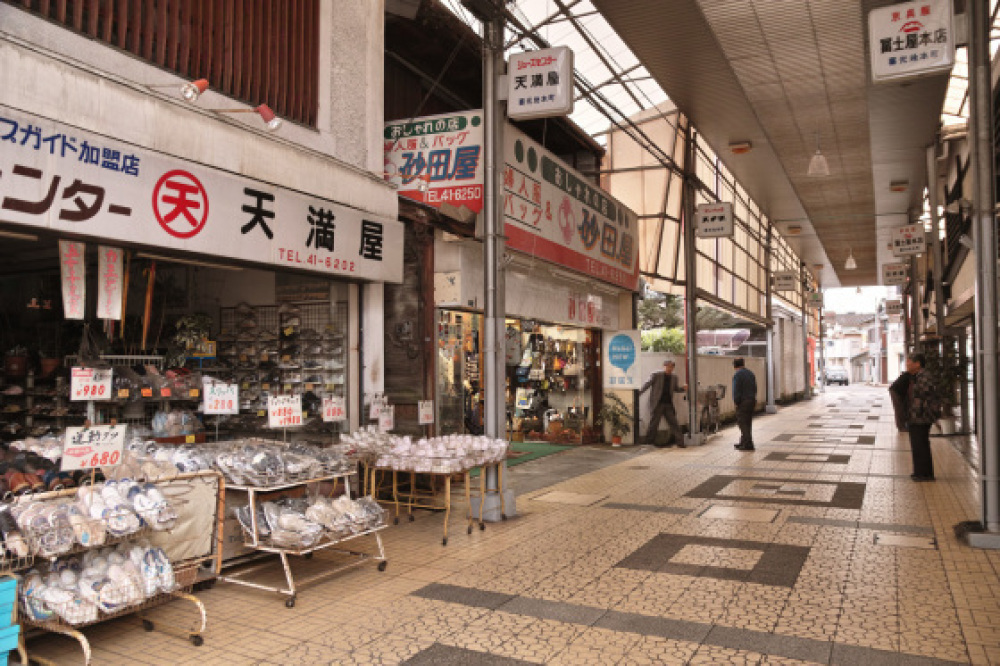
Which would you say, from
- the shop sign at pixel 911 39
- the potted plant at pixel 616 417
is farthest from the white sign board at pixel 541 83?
the potted plant at pixel 616 417

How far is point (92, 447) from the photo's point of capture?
13.9 ft

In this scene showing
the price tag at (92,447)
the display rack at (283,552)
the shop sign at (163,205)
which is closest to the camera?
the price tag at (92,447)

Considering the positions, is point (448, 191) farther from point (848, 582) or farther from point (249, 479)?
point (848, 582)

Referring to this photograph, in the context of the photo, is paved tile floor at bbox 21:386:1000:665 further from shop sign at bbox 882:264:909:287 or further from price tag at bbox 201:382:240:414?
shop sign at bbox 882:264:909:287

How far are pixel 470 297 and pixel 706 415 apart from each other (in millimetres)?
8757

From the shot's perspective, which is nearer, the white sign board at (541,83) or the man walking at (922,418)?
the white sign board at (541,83)

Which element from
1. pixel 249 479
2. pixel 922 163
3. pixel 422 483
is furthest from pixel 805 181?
pixel 249 479

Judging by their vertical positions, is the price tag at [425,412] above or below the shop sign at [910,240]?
below

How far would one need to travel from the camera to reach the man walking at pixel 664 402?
44.9 ft

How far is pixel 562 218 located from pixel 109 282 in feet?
23.1

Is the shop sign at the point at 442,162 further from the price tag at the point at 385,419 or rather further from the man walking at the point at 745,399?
the man walking at the point at 745,399

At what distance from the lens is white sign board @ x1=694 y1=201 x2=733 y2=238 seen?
Result: 14.0 m

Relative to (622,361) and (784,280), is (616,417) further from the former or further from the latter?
(784,280)

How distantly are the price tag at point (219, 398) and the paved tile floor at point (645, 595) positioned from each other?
56.9 inches
